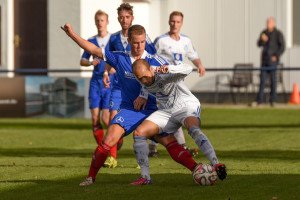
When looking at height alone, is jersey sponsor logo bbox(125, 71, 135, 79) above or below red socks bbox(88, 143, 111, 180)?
above

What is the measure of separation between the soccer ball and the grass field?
3.9 inches

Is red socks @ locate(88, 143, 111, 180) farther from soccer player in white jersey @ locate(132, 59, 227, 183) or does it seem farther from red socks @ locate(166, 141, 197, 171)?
red socks @ locate(166, 141, 197, 171)

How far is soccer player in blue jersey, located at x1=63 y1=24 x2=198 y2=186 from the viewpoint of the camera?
14.3m

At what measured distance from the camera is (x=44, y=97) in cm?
3055

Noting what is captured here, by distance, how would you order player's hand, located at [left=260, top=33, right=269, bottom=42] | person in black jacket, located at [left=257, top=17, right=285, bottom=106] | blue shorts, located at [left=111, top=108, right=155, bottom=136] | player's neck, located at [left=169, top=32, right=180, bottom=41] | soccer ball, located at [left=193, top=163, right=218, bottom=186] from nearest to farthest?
1. soccer ball, located at [left=193, top=163, right=218, bottom=186]
2. blue shorts, located at [left=111, top=108, right=155, bottom=136]
3. player's neck, located at [left=169, top=32, right=180, bottom=41]
4. person in black jacket, located at [left=257, top=17, right=285, bottom=106]
5. player's hand, located at [left=260, top=33, right=269, bottom=42]

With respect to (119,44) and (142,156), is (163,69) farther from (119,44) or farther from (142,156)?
(119,44)

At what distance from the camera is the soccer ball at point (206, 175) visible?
13.9m

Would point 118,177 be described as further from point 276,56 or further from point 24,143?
point 276,56

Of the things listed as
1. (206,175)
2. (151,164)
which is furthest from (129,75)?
(151,164)

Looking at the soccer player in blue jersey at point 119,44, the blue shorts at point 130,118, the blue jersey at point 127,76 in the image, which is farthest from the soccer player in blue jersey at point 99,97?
the blue shorts at point 130,118

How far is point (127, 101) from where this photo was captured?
14789 millimetres

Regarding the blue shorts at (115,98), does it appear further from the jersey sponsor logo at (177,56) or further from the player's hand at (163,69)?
the player's hand at (163,69)

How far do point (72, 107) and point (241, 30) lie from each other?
7832mm

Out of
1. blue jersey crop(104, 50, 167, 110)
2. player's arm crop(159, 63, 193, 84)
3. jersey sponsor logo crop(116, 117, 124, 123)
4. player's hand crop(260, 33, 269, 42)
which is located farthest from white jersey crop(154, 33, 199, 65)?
player's hand crop(260, 33, 269, 42)
